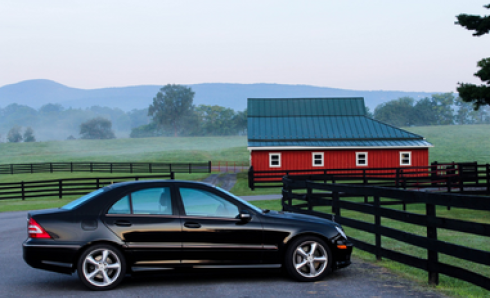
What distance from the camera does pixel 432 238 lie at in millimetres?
6379

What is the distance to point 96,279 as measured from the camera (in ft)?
21.5

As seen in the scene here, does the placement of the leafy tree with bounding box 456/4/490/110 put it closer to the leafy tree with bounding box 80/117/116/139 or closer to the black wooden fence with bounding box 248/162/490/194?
the black wooden fence with bounding box 248/162/490/194

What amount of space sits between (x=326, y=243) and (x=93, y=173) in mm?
47334

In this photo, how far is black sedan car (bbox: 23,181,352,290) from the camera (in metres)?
6.53

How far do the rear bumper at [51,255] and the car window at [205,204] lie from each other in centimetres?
152

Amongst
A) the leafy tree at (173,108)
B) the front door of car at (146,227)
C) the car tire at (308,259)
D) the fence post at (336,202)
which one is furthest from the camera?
the leafy tree at (173,108)

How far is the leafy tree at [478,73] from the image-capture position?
1500cm

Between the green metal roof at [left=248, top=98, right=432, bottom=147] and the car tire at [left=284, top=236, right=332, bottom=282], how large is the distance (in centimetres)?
2930

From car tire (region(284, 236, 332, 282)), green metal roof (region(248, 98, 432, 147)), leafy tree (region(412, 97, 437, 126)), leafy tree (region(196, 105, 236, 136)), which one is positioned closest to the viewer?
car tire (region(284, 236, 332, 282))

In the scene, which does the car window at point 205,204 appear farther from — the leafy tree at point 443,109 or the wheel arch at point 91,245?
the leafy tree at point 443,109

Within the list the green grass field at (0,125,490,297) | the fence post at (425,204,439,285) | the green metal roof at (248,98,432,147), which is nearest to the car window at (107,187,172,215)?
the fence post at (425,204,439,285)

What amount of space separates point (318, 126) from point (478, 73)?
24453 millimetres

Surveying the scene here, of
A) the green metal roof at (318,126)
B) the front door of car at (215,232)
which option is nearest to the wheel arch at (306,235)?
the front door of car at (215,232)

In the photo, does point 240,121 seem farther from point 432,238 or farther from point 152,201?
point 432,238
